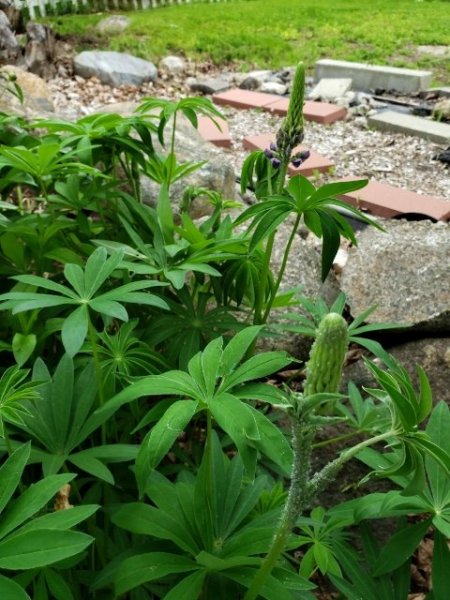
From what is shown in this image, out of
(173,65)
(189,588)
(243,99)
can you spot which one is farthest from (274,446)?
(173,65)

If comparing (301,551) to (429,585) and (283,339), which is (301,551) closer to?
(429,585)

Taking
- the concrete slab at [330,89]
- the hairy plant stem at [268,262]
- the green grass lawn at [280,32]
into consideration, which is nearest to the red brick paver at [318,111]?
the concrete slab at [330,89]

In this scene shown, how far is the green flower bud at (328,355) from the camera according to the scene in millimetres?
839

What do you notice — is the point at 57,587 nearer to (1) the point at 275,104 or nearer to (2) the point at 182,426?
(2) the point at 182,426

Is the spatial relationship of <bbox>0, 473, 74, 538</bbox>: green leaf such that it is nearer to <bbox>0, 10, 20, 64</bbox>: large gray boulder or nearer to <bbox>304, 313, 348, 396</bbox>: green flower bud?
<bbox>304, 313, 348, 396</bbox>: green flower bud

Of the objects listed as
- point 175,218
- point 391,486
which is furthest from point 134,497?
point 175,218

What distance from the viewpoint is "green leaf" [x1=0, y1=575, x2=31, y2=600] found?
925mm

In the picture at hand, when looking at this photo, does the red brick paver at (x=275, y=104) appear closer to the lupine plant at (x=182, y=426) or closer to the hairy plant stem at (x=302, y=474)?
the lupine plant at (x=182, y=426)

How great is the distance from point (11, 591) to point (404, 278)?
1917 mm

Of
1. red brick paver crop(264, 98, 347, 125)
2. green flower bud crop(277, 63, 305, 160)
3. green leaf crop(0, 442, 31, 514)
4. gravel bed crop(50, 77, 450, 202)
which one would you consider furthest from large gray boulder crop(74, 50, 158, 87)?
green leaf crop(0, 442, 31, 514)

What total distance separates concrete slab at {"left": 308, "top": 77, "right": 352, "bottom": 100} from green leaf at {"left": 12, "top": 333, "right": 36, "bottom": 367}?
5752 mm

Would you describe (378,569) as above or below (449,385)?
above

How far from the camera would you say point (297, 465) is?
921 mm

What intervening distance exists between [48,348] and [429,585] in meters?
1.33
